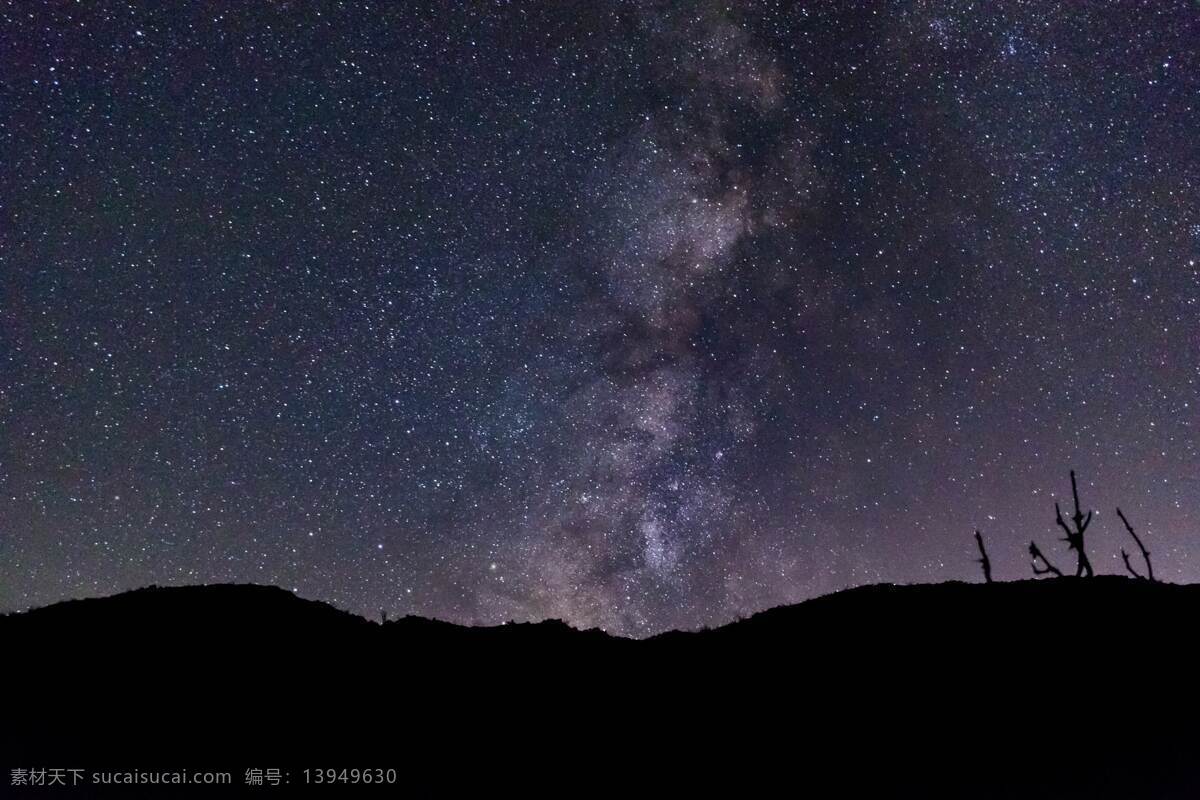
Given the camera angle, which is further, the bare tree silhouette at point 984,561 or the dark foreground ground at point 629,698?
the bare tree silhouette at point 984,561

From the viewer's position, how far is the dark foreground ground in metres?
9.57

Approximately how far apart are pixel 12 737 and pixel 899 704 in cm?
1392

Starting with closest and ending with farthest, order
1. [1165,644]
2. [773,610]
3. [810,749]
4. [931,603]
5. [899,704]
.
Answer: [810,749] → [899,704] → [1165,644] → [931,603] → [773,610]

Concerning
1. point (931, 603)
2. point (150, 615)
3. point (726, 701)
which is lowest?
point (726, 701)

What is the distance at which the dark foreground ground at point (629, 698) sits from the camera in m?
9.57

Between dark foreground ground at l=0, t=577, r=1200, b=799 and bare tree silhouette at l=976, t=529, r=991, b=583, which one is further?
bare tree silhouette at l=976, t=529, r=991, b=583

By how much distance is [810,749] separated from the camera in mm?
10688

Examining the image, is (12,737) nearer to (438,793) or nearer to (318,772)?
(318,772)

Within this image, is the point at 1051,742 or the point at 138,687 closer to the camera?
the point at 1051,742

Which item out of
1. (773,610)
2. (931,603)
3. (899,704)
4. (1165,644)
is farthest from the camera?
(773,610)

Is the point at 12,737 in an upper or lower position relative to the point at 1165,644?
upper

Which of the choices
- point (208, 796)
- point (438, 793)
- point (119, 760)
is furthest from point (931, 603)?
point (119, 760)

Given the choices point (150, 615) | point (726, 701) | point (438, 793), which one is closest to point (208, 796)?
point (438, 793)

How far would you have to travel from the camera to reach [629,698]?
12422 mm
